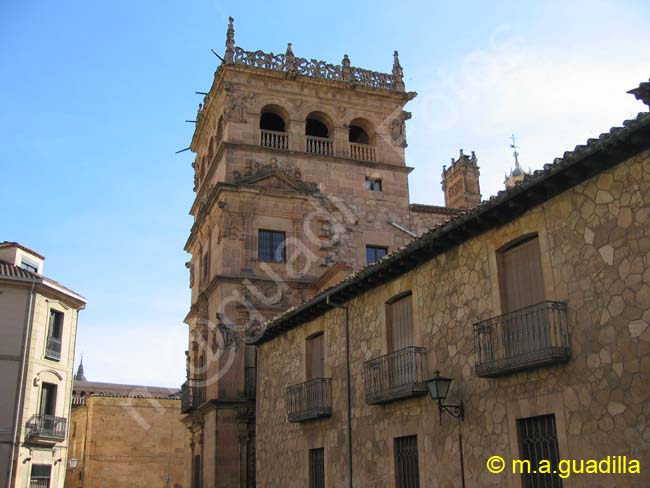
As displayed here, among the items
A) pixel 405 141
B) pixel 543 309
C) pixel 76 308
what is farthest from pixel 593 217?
pixel 76 308

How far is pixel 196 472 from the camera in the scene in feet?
92.2

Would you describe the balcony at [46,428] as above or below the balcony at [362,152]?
below

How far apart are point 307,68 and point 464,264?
19.1 meters

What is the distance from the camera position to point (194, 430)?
28453mm

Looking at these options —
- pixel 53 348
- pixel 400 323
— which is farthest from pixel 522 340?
pixel 53 348

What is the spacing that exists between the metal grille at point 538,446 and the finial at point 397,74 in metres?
22.5

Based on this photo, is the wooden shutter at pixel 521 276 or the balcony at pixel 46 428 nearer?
the wooden shutter at pixel 521 276

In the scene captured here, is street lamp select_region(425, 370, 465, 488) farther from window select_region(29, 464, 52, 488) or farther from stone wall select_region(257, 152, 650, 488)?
window select_region(29, 464, 52, 488)

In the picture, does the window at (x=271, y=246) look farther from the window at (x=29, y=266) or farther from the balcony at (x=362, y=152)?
the window at (x=29, y=266)

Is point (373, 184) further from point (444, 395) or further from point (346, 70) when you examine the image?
point (444, 395)

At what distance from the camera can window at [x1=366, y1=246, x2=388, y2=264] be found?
94.9 feet

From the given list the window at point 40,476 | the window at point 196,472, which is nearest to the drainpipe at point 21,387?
the window at point 40,476

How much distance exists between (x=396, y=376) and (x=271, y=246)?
13642 mm

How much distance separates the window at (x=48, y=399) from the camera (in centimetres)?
2734
